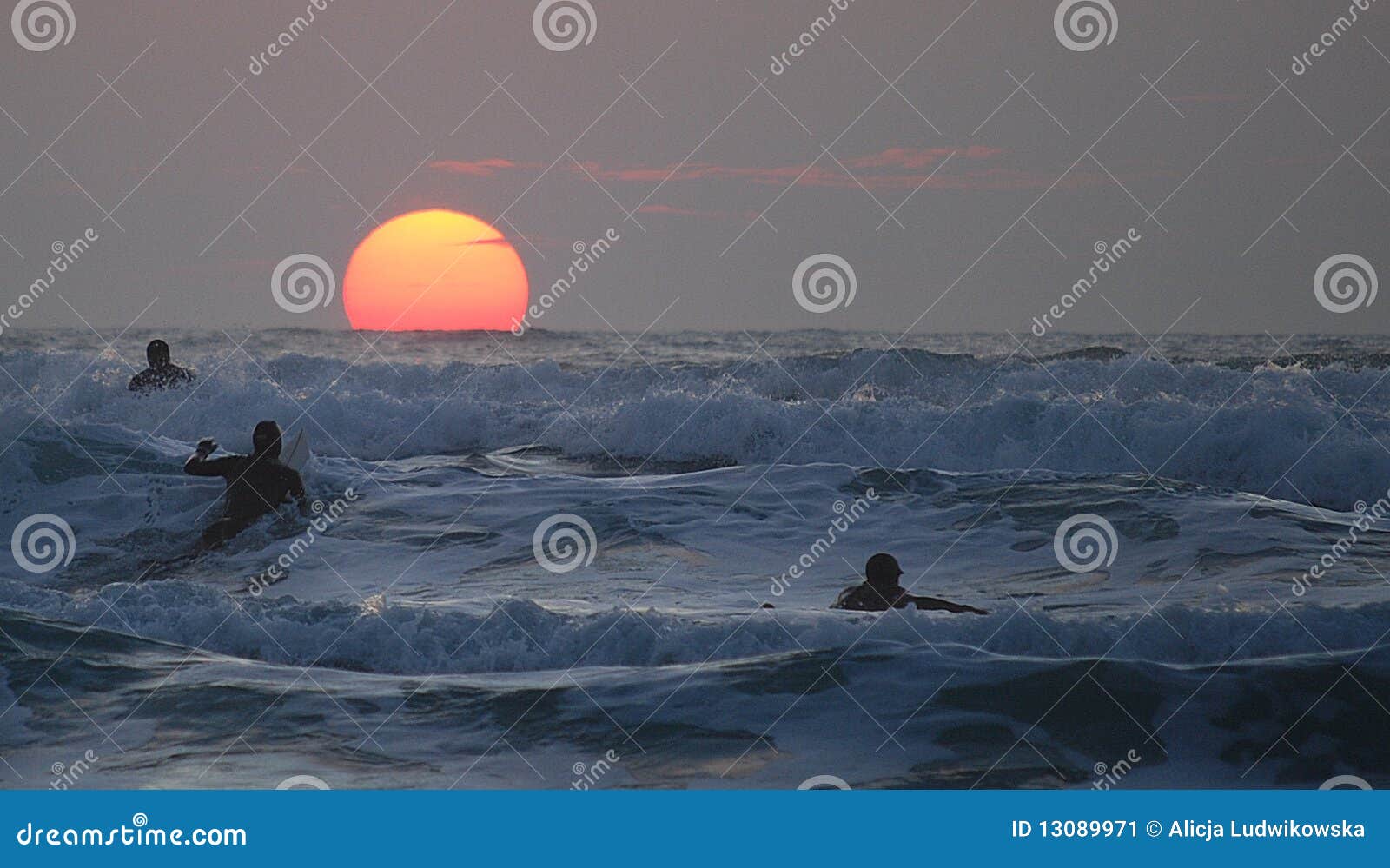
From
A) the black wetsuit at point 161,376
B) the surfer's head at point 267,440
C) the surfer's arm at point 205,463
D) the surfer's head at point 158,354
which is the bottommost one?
the surfer's arm at point 205,463

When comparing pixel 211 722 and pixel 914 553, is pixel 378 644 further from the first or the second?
pixel 914 553

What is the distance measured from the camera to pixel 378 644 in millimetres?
7512

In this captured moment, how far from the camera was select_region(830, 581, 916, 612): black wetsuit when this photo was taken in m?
8.27

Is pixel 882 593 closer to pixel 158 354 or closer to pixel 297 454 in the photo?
pixel 297 454

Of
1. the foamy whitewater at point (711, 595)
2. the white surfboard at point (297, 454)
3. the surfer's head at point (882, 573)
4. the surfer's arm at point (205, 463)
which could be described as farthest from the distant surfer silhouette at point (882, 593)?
the white surfboard at point (297, 454)

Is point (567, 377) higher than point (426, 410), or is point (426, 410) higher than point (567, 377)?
point (567, 377)

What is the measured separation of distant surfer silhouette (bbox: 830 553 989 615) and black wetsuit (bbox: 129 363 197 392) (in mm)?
10727

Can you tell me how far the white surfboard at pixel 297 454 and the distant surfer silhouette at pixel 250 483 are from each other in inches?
14.7

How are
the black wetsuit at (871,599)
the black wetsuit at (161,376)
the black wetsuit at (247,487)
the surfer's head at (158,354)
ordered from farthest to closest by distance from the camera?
the black wetsuit at (161,376) → the surfer's head at (158,354) → the black wetsuit at (247,487) → the black wetsuit at (871,599)

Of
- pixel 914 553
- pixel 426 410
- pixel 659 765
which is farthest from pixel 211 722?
pixel 426 410

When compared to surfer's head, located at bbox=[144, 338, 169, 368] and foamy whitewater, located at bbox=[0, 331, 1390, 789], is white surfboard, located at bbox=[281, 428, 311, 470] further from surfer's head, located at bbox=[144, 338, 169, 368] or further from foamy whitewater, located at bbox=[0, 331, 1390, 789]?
surfer's head, located at bbox=[144, 338, 169, 368]

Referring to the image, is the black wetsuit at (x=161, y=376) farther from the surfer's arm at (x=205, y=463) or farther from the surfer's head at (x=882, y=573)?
the surfer's head at (x=882, y=573)

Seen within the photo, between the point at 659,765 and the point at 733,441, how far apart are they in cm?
1275

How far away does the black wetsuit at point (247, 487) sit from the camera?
1208cm
